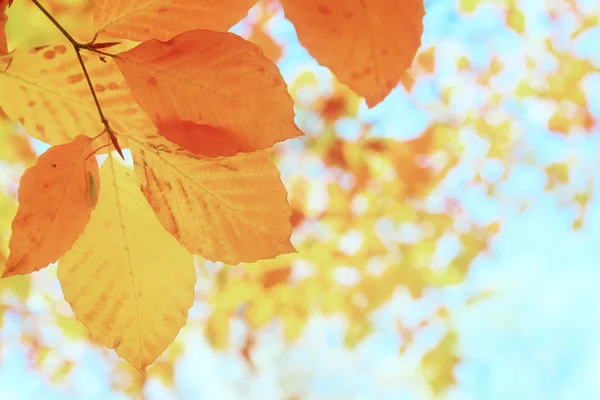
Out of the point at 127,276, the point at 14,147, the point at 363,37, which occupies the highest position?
the point at 14,147

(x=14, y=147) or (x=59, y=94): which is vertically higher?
(x=14, y=147)

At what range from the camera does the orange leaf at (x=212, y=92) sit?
241mm

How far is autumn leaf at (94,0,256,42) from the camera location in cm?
25

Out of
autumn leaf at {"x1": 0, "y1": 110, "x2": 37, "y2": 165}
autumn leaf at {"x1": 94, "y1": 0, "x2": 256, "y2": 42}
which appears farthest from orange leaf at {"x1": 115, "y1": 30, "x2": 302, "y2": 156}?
autumn leaf at {"x1": 0, "y1": 110, "x2": 37, "y2": 165}

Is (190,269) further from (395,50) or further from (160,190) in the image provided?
(395,50)

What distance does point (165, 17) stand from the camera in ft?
0.84

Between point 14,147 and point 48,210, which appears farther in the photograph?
point 14,147

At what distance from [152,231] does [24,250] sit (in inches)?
2.5

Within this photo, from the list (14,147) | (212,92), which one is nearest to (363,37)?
(212,92)

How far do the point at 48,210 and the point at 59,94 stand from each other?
0.07 metres

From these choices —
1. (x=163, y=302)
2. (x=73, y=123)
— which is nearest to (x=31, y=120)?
(x=73, y=123)

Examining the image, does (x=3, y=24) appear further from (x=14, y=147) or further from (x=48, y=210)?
(x=14, y=147)

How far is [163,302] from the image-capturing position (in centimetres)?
29

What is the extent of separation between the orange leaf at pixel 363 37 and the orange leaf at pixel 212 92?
0.03 metres
